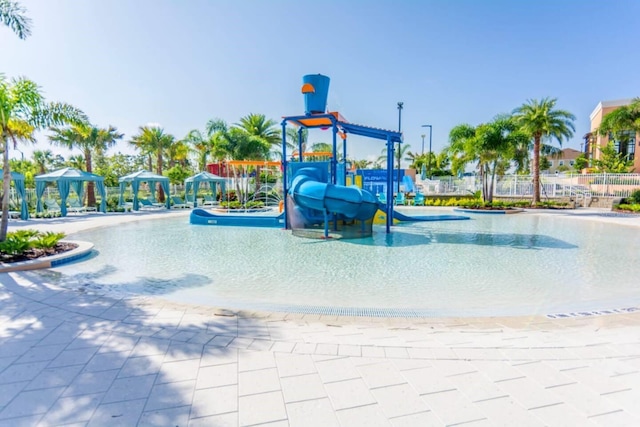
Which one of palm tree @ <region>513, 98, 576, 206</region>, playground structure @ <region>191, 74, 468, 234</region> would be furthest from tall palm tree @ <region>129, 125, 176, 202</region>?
palm tree @ <region>513, 98, 576, 206</region>

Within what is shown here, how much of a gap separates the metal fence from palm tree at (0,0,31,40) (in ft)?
88.7

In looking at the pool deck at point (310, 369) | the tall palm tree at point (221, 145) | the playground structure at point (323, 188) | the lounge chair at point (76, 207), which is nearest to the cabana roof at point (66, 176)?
the lounge chair at point (76, 207)

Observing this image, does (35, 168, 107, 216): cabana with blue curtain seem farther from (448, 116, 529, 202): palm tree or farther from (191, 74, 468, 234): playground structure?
(448, 116, 529, 202): palm tree

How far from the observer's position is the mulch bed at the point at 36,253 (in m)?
7.14

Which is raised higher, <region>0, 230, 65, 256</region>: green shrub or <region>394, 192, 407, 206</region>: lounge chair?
<region>394, 192, 407, 206</region>: lounge chair

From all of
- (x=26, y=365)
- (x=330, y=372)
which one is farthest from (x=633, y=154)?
(x=26, y=365)

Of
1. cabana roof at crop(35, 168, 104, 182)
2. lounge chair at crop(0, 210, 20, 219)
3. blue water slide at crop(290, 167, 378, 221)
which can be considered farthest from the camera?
cabana roof at crop(35, 168, 104, 182)

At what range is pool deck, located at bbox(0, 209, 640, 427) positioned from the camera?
8.03 ft

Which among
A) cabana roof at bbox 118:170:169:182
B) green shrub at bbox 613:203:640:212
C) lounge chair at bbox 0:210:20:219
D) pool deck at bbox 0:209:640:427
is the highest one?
cabana roof at bbox 118:170:169:182

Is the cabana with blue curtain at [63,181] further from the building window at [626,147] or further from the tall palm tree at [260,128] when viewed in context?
the building window at [626,147]

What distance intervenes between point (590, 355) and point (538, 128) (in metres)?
21.7

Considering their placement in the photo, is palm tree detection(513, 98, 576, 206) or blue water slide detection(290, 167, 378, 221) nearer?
blue water slide detection(290, 167, 378, 221)

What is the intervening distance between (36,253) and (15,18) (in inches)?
221

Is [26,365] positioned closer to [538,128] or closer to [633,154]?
[538,128]
